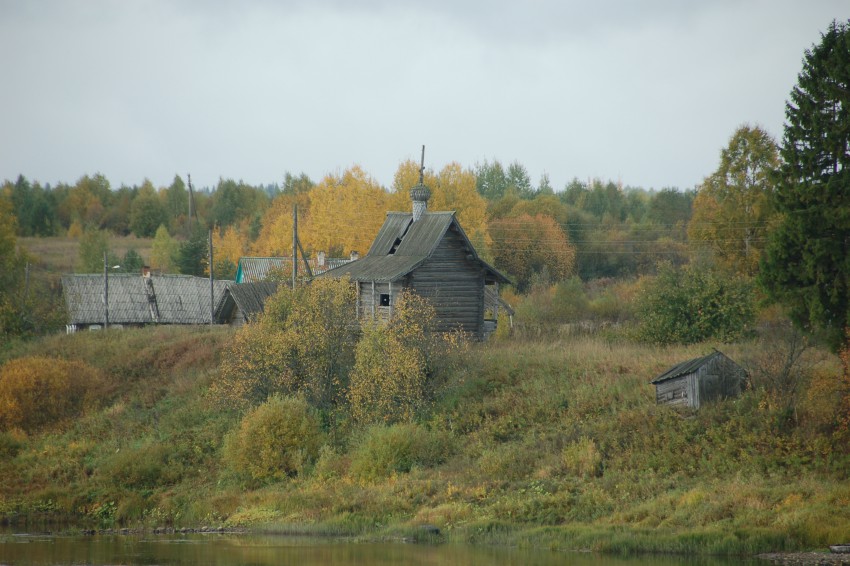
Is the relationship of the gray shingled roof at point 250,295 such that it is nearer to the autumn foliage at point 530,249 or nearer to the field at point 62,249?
the autumn foliage at point 530,249

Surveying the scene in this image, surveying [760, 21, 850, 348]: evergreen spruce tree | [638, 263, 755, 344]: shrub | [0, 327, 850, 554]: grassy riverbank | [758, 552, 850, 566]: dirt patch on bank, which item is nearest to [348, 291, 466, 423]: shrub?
[0, 327, 850, 554]: grassy riverbank

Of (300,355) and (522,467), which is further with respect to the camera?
(300,355)

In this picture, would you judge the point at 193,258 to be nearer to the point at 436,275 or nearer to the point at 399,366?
the point at 436,275

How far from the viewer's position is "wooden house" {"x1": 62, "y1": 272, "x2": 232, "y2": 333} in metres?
66.9

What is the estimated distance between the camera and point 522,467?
3203cm

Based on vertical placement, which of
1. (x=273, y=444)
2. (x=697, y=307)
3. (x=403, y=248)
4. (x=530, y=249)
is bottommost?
(x=273, y=444)

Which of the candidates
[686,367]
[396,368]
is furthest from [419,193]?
[686,367]

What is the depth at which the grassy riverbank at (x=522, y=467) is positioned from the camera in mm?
26609

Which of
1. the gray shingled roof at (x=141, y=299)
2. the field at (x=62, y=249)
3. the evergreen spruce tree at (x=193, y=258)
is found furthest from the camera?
the field at (x=62, y=249)

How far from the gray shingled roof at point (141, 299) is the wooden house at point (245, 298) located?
9472 mm

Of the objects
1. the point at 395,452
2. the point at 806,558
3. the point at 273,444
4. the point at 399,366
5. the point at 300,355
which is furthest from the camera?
Result: the point at 300,355

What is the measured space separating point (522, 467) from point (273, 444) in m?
10.1

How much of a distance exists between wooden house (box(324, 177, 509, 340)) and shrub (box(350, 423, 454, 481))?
11.5 meters

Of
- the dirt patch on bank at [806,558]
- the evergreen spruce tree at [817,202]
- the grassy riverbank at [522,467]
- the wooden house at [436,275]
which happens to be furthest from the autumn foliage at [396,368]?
the dirt patch on bank at [806,558]
